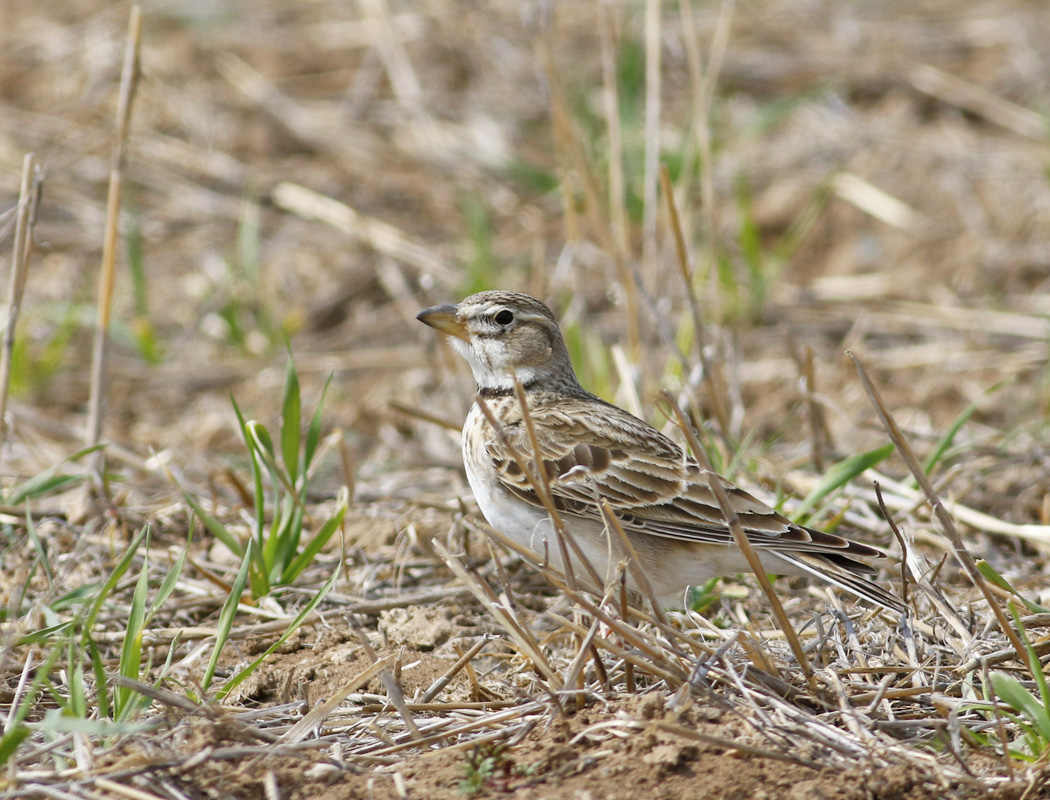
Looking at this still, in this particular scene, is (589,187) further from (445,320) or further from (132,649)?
(132,649)

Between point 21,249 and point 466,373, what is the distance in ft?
9.89

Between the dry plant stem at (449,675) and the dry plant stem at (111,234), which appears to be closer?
the dry plant stem at (449,675)

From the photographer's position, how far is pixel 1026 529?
4824 mm

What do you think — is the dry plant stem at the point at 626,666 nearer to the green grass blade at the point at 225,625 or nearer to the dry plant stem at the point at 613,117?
the green grass blade at the point at 225,625

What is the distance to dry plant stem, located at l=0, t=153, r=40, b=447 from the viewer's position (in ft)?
14.7

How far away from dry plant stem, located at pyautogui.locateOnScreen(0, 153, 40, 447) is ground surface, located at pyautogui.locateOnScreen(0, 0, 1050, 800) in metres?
0.08

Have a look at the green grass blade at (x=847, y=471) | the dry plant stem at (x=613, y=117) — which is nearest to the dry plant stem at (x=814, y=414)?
the green grass blade at (x=847, y=471)

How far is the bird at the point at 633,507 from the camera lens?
164 inches

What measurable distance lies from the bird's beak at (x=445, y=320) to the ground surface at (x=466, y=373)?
552 millimetres

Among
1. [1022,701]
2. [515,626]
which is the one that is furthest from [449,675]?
[1022,701]

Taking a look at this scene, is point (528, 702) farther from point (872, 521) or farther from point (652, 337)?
point (652, 337)

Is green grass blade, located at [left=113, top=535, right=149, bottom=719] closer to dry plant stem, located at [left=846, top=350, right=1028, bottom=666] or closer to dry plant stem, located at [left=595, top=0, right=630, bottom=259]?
dry plant stem, located at [left=846, top=350, right=1028, bottom=666]

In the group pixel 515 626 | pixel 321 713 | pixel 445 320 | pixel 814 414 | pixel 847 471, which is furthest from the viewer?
pixel 814 414

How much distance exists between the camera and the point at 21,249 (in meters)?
4.50
